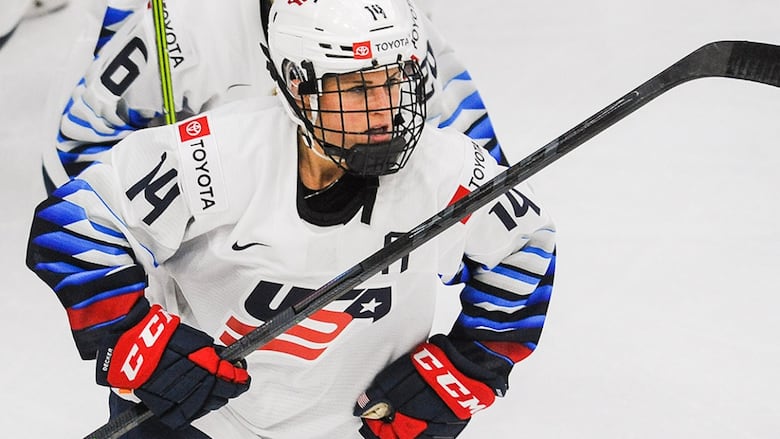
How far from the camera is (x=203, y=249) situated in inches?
70.0

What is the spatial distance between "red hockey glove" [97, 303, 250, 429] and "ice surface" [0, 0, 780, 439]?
3.06 ft

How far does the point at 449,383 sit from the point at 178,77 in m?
0.83

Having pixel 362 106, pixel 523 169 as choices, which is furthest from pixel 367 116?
pixel 523 169

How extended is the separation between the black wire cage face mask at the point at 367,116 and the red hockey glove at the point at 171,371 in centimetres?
30

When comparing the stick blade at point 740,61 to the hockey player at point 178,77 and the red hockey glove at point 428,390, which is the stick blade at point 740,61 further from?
the hockey player at point 178,77

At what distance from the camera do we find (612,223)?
3.02 m

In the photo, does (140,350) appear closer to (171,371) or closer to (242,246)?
(171,371)

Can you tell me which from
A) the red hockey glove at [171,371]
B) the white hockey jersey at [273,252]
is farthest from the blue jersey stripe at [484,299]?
the red hockey glove at [171,371]

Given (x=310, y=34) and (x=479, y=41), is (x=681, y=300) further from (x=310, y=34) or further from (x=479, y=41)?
(x=310, y=34)

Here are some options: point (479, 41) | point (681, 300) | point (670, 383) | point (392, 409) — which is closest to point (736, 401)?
point (670, 383)

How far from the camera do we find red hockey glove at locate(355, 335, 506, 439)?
192 cm

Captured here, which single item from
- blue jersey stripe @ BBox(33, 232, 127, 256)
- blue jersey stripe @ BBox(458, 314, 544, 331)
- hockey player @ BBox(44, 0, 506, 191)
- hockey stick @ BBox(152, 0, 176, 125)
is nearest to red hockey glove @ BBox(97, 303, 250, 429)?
blue jersey stripe @ BBox(33, 232, 127, 256)

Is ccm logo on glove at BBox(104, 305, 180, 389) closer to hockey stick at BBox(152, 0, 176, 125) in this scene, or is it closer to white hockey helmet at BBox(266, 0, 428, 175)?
white hockey helmet at BBox(266, 0, 428, 175)

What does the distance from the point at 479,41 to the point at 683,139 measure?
0.69m
